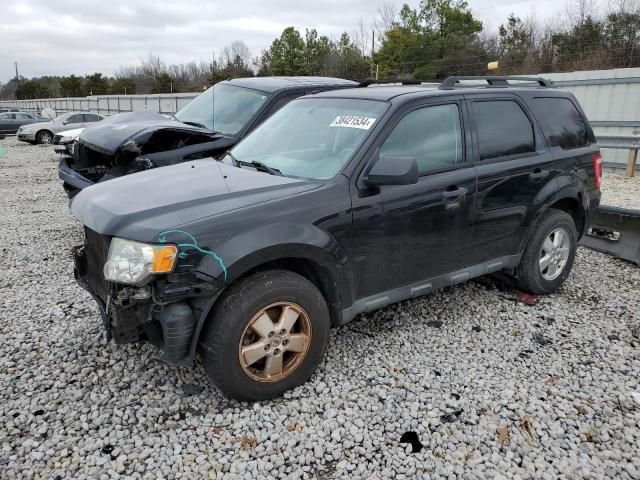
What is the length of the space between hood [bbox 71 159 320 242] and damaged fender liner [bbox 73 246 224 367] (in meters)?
0.30

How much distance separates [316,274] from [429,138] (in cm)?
137

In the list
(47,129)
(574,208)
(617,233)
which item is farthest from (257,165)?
(47,129)

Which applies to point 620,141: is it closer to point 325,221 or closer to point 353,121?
point 353,121

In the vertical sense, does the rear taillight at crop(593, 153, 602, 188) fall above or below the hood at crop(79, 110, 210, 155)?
below

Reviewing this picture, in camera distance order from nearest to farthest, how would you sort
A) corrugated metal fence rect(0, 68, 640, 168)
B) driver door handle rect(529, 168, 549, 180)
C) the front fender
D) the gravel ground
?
the gravel ground → the front fender → driver door handle rect(529, 168, 549, 180) → corrugated metal fence rect(0, 68, 640, 168)

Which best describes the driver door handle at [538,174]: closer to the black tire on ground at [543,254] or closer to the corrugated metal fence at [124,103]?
the black tire on ground at [543,254]

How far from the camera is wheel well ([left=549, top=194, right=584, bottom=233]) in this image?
474 centimetres

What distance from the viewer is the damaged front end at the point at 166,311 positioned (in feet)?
9.09

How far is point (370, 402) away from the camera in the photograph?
3.19m

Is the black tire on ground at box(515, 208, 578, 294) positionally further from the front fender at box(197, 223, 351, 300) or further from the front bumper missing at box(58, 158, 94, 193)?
the front bumper missing at box(58, 158, 94, 193)

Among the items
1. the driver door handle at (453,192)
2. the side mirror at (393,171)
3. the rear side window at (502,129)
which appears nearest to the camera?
the side mirror at (393,171)

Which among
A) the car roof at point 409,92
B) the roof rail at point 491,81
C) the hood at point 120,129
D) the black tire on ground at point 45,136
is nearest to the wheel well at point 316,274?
the car roof at point 409,92

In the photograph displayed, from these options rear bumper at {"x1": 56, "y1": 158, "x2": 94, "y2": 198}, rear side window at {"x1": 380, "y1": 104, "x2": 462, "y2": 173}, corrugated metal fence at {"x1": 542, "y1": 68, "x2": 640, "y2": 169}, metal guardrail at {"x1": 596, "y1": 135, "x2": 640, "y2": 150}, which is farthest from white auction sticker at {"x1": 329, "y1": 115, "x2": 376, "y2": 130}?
corrugated metal fence at {"x1": 542, "y1": 68, "x2": 640, "y2": 169}

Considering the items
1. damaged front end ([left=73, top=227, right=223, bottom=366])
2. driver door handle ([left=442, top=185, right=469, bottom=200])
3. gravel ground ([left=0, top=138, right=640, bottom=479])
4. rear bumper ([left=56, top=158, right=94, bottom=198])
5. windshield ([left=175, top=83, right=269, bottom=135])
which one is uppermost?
windshield ([left=175, top=83, right=269, bottom=135])
